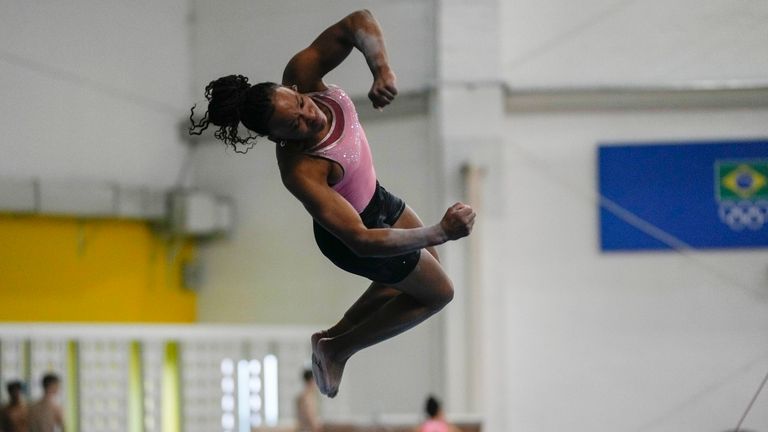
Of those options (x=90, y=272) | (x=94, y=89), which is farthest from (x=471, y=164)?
(x=90, y=272)

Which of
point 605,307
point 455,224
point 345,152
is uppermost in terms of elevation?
point 345,152

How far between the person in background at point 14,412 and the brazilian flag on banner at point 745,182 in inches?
217

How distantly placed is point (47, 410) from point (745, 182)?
5601mm

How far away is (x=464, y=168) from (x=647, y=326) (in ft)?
7.00

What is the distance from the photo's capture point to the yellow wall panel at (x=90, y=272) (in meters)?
9.53

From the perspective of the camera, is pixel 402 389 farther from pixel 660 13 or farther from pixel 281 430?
pixel 660 13

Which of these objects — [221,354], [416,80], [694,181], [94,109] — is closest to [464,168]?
[416,80]

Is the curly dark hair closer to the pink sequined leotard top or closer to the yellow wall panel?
the pink sequined leotard top

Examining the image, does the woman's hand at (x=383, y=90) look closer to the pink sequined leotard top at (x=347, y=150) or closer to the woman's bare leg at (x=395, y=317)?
the pink sequined leotard top at (x=347, y=150)

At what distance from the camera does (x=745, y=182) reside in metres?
8.61

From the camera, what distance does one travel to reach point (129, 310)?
1077 cm

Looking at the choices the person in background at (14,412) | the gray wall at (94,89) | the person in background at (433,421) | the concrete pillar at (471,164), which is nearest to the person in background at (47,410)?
the person in background at (14,412)

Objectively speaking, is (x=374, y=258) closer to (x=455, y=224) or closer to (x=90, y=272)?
(x=455, y=224)

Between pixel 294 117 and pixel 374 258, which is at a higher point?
pixel 294 117
